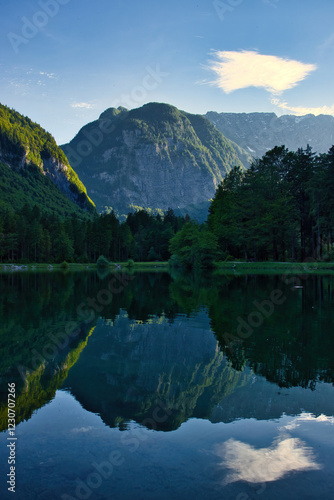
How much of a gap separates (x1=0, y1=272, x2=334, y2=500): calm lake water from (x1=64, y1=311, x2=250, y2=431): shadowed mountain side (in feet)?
0.17

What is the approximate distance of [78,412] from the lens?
1020cm

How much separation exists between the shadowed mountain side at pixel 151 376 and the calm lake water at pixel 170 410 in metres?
0.05

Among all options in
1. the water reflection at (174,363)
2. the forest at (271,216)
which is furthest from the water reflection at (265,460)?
the forest at (271,216)

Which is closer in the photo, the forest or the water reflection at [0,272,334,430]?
the water reflection at [0,272,334,430]

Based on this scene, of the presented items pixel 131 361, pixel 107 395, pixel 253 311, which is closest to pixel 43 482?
pixel 107 395

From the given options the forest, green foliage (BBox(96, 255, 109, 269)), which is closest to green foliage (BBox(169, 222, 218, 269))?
the forest

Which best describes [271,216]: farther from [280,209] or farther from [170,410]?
[170,410]

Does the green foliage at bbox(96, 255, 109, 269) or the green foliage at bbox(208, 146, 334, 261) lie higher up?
the green foliage at bbox(208, 146, 334, 261)

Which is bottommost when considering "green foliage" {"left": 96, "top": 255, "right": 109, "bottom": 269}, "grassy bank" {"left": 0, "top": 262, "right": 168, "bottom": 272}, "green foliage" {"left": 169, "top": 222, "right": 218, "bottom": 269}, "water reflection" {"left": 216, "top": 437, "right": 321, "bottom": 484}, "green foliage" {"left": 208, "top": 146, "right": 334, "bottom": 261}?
"water reflection" {"left": 216, "top": 437, "right": 321, "bottom": 484}

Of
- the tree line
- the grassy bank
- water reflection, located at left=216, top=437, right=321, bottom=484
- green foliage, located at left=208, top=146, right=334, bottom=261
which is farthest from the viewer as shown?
the tree line

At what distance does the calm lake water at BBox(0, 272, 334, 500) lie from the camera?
6957 mm

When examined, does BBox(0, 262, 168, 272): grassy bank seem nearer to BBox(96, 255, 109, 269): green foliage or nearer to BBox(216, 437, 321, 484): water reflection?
BBox(96, 255, 109, 269): green foliage

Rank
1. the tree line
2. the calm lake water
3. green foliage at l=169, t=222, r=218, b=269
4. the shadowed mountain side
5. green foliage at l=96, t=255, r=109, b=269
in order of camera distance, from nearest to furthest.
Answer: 1. the calm lake water
2. the shadowed mountain side
3. green foliage at l=169, t=222, r=218, b=269
4. green foliage at l=96, t=255, r=109, b=269
5. the tree line

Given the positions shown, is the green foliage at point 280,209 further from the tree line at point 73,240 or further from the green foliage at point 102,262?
the tree line at point 73,240
